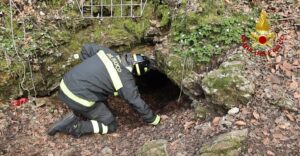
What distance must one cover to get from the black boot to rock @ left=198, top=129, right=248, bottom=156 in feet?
6.94

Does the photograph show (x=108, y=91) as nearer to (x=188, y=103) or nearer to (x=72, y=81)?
(x=72, y=81)

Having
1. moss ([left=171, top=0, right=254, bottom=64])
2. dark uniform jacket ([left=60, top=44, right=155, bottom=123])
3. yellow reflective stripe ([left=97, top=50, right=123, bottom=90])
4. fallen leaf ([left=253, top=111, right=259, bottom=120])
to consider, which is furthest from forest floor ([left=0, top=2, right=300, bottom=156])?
yellow reflective stripe ([left=97, top=50, right=123, bottom=90])

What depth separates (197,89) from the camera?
5.95m

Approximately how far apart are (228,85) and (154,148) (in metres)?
1.34

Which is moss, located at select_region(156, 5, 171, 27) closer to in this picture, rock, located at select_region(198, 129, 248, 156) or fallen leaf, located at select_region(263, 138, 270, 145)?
rock, located at select_region(198, 129, 248, 156)

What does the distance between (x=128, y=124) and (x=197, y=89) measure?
138 centimetres

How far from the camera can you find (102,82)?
5824 millimetres

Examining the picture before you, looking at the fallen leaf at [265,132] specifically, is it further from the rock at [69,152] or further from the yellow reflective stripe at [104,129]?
the rock at [69,152]

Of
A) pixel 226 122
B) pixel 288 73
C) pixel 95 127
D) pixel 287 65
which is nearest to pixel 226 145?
pixel 226 122

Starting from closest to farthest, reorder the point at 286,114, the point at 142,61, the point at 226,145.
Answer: the point at 226,145 → the point at 286,114 → the point at 142,61

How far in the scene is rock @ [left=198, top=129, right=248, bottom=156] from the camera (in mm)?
4727

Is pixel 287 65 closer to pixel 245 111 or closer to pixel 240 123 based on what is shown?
pixel 245 111

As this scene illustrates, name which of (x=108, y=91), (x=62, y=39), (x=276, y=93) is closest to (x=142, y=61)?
(x=108, y=91)

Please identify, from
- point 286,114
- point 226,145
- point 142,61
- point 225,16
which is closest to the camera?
point 226,145
